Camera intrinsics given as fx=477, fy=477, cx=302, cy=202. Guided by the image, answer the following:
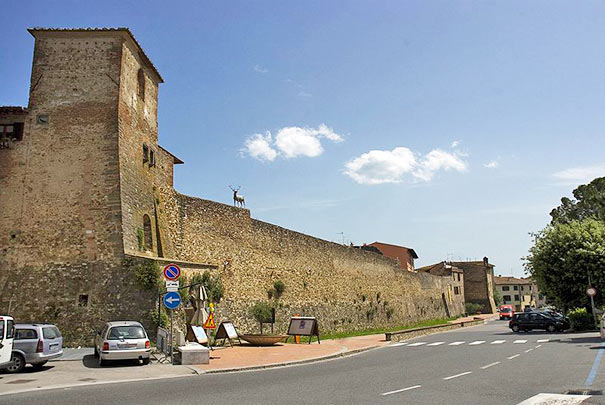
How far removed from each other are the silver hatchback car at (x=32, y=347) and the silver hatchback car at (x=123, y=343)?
1377mm

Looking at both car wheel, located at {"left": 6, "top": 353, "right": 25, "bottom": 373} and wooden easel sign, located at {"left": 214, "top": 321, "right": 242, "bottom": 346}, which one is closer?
car wheel, located at {"left": 6, "top": 353, "right": 25, "bottom": 373}

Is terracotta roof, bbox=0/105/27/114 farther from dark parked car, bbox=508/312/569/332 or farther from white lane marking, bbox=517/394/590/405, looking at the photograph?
dark parked car, bbox=508/312/569/332

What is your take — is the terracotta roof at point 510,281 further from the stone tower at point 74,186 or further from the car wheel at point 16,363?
the car wheel at point 16,363

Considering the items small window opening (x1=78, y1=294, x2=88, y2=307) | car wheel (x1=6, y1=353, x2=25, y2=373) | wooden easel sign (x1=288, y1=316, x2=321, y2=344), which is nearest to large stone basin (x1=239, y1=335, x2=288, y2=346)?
wooden easel sign (x1=288, y1=316, x2=321, y2=344)

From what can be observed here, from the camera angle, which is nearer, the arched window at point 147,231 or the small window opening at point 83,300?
the small window opening at point 83,300

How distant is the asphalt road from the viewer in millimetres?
8812

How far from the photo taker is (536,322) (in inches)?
1169

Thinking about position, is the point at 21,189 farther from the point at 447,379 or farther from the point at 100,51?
the point at 447,379

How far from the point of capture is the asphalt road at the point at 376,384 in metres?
8.81

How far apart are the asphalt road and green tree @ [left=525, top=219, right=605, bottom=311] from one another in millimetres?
14337

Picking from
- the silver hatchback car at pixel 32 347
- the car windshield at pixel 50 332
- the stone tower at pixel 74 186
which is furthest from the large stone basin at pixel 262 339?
the silver hatchback car at pixel 32 347

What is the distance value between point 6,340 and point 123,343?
9.68ft

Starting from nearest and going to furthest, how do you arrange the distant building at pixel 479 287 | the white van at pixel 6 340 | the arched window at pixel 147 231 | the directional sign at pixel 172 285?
1. the white van at pixel 6 340
2. the directional sign at pixel 172 285
3. the arched window at pixel 147 231
4. the distant building at pixel 479 287

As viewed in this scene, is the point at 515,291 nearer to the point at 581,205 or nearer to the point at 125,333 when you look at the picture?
the point at 581,205
